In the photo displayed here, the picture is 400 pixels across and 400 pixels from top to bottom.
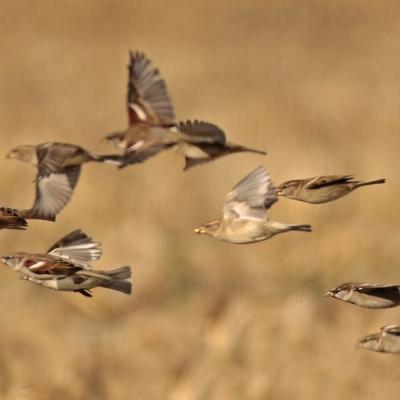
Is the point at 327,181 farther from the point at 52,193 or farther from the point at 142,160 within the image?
the point at 52,193

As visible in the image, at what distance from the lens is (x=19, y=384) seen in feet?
46.7

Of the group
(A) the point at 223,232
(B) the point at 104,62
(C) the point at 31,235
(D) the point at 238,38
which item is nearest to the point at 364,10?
(D) the point at 238,38

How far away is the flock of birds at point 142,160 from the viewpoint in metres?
8.52

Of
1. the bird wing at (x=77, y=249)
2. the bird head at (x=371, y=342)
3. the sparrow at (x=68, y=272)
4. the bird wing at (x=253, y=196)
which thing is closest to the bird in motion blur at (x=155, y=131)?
the bird wing at (x=253, y=196)

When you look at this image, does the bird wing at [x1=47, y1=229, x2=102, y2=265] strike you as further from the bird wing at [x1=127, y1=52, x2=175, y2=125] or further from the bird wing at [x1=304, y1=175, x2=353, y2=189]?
the bird wing at [x1=304, y1=175, x2=353, y2=189]

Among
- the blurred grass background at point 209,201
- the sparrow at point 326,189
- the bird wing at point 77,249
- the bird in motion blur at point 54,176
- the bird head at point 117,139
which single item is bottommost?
the blurred grass background at point 209,201

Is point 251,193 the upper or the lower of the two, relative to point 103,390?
upper

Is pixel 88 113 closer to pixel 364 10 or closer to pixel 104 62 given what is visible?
pixel 104 62

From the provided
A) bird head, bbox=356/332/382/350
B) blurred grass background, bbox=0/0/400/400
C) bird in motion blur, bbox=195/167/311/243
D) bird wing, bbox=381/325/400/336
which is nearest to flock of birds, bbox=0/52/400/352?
bird in motion blur, bbox=195/167/311/243

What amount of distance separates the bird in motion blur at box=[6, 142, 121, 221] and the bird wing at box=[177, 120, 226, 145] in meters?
0.43

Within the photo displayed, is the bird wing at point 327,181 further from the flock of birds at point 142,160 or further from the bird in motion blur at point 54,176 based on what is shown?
the bird in motion blur at point 54,176

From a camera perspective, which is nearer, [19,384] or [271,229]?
[271,229]

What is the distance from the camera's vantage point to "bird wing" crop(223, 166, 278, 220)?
8.68 m

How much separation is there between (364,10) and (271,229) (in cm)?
477
